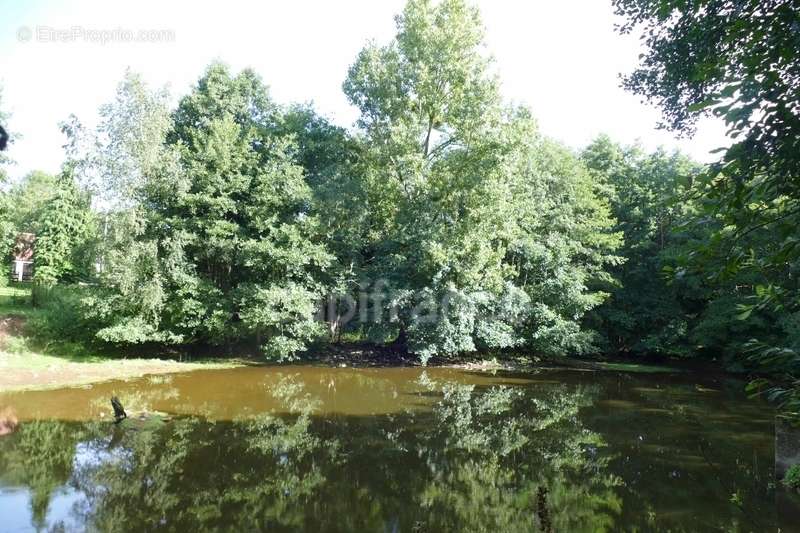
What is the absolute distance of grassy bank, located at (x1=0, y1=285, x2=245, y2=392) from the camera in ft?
43.8

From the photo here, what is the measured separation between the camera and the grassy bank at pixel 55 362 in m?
13.3

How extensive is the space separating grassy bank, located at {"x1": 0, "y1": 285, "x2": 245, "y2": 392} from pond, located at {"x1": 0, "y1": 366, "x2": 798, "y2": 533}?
57.4 inches

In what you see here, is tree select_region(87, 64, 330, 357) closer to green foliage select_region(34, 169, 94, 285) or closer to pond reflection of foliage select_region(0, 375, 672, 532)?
pond reflection of foliage select_region(0, 375, 672, 532)

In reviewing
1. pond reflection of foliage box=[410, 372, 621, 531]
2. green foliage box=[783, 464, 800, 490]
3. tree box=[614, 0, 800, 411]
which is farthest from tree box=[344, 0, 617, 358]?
tree box=[614, 0, 800, 411]

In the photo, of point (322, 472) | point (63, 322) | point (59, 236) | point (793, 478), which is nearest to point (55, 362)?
point (63, 322)

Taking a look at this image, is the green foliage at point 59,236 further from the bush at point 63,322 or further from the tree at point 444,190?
the tree at point 444,190

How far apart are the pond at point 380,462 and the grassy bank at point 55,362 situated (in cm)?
146

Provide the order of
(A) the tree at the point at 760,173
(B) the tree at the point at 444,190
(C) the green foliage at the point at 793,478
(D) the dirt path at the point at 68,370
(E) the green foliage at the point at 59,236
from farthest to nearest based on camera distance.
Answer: (E) the green foliage at the point at 59,236 < (B) the tree at the point at 444,190 < (D) the dirt path at the point at 68,370 < (C) the green foliage at the point at 793,478 < (A) the tree at the point at 760,173

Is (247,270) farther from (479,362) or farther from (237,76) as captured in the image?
(479,362)

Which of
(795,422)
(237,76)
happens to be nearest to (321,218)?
(237,76)

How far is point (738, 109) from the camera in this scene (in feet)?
6.74

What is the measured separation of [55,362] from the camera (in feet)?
49.6

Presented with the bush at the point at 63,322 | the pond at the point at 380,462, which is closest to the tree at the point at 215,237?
the bush at the point at 63,322

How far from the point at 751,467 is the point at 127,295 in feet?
56.1
